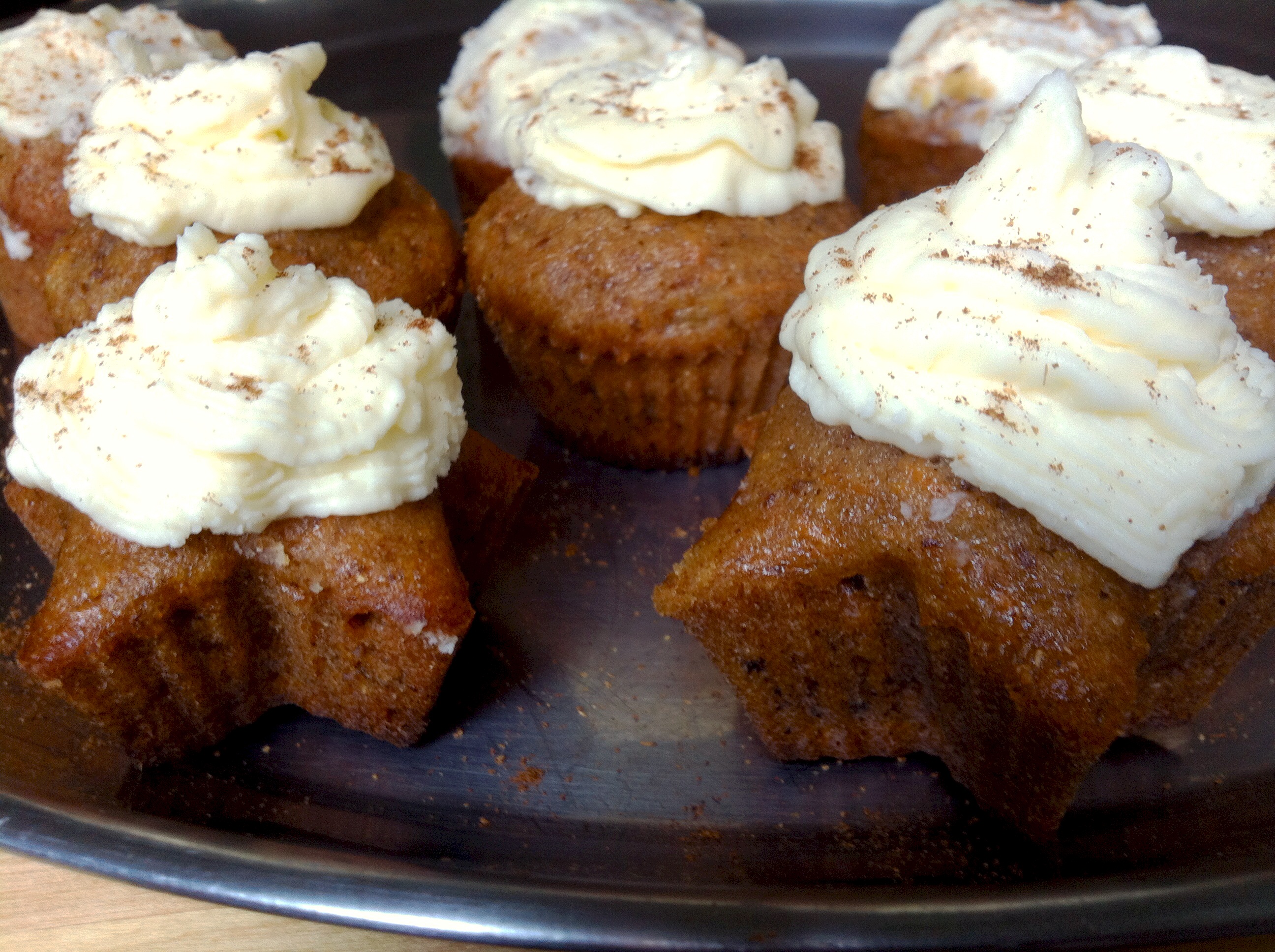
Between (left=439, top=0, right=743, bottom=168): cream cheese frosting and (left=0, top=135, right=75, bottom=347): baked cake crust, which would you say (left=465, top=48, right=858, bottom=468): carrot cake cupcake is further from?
(left=0, top=135, right=75, bottom=347): baked cake crust

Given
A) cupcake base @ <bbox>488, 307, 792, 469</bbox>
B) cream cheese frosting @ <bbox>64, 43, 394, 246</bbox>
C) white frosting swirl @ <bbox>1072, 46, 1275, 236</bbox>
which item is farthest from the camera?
cupcake base @ <bbox>488, 307, 792, 469</bbox>

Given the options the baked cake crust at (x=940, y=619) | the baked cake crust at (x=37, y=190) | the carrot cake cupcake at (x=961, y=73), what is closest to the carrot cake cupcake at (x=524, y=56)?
the carrot cake cupcake at (x=961, y=73)

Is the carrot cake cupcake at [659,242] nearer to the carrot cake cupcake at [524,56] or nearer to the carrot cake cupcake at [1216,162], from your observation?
the carrot cake cupcake at [524,56]

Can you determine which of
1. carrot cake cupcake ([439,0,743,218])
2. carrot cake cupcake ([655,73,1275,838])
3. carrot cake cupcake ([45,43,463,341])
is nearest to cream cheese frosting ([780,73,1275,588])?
carrot cake cupcake ([655,73,1275,838])

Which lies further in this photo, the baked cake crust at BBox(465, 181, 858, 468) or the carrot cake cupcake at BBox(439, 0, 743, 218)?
the carrot cake cupcake at BBox(439, 0, 743, 218)

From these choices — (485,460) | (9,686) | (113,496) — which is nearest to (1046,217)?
(485,460)

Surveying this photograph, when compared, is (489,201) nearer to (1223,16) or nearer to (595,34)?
(595,34)

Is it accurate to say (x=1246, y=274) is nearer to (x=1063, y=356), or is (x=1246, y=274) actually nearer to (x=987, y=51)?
(x=1063, y=356)

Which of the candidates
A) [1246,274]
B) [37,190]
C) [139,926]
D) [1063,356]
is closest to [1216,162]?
[1246,274]
